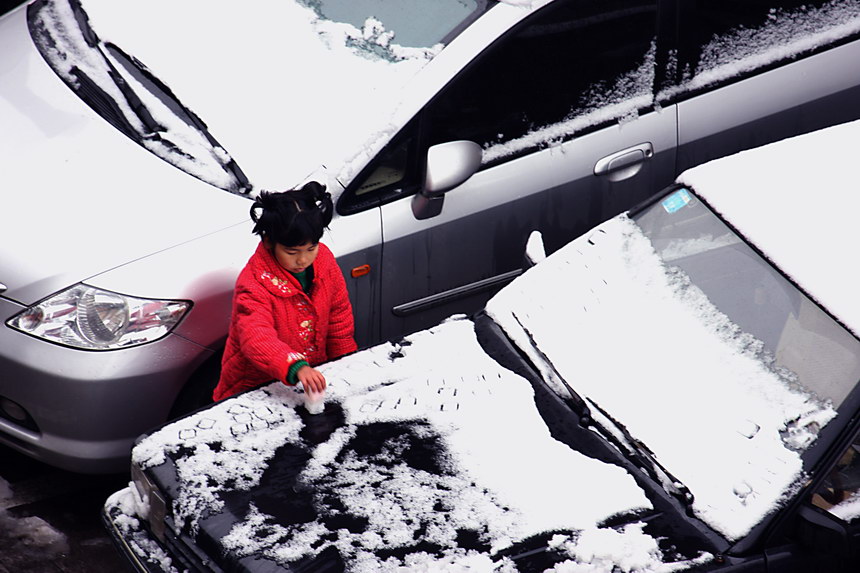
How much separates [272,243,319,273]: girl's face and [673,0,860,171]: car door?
1937 mm

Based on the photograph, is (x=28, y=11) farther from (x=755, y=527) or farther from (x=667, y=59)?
(x=755, y=527)

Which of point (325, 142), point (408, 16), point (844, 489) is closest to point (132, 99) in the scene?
point (325, 142)

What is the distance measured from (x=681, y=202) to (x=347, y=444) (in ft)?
4.52

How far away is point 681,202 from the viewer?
344 centimetres

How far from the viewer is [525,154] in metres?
4.16

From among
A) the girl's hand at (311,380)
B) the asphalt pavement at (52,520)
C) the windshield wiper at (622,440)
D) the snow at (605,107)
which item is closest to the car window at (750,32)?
the snow at (605,107)

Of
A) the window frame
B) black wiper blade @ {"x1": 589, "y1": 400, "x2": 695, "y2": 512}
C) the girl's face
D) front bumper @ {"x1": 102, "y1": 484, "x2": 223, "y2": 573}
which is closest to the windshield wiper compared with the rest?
black wiper blade @ {"x1": 589, "y1": 400, "x2": 695, "y2": 512}

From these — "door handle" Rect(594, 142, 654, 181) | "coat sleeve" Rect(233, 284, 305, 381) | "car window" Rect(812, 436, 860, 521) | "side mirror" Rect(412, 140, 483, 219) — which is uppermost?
"side mirror" Rect(412, 140, 483, 219)

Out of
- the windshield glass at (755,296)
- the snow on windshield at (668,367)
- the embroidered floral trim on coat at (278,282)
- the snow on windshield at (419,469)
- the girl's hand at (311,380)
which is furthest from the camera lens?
the embroidered floral trim on coat at (278,282)

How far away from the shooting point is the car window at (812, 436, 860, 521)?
8.92ft

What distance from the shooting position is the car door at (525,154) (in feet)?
13.0

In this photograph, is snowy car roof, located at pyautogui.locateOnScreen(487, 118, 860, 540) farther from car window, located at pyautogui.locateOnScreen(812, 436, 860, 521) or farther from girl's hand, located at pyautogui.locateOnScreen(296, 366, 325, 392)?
girl's hand, located at pyautogui.locateOnScreen(296, 366, 325, 392)

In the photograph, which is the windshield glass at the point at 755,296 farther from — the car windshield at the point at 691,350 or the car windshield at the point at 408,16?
the car windshield at the point at 408,16

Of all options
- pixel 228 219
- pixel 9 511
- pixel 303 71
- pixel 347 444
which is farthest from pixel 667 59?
pixel 9 511
